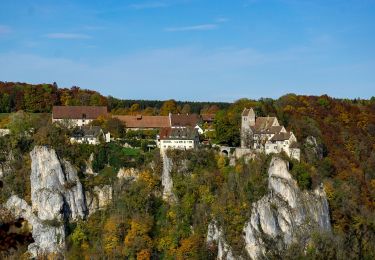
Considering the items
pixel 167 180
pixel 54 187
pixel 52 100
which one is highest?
pixel 52 100

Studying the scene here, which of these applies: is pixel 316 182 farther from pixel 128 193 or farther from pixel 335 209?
pixel 128 193

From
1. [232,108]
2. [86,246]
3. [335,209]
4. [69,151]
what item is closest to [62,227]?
[86,246]

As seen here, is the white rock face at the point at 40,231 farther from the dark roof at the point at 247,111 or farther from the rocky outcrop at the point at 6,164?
the dark roof at the point at 247,111

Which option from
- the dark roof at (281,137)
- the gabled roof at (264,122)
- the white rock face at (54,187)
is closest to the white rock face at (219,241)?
the dark roof at (281,137)

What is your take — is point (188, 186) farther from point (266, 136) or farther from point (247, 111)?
point (247, 111)

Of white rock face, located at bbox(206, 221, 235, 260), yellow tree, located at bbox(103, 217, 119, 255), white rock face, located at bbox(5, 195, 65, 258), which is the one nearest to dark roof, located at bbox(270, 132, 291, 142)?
white rock face, located at bbox(206, 221, 235, 260)

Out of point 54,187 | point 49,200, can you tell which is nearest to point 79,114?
point 54,187

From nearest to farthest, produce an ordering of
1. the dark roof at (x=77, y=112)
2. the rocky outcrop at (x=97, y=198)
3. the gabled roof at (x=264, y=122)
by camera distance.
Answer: the gabled roof at (x=264, y=122) → the rocky outcrop at (x=97, y=198) → the dark roof at (x=77, y=112)
